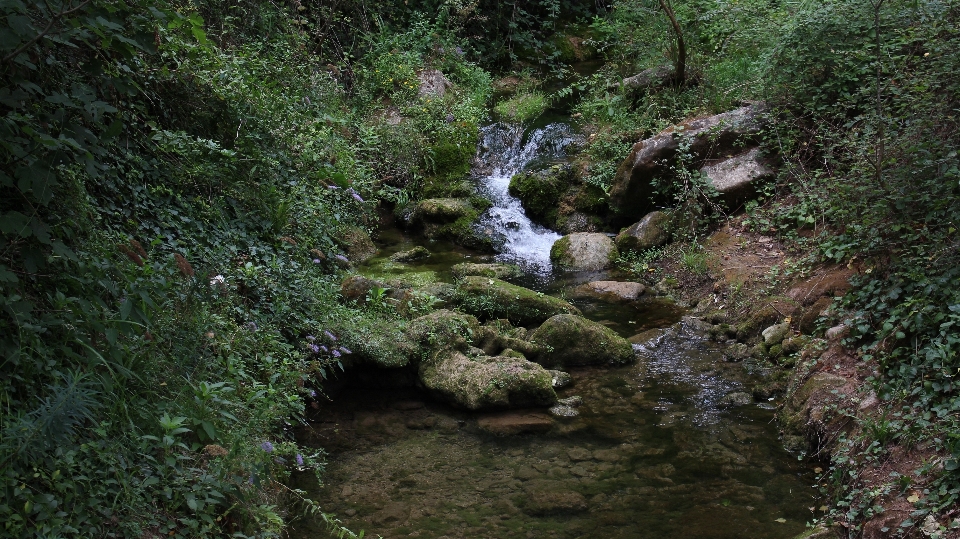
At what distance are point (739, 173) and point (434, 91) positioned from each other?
20.8 feet

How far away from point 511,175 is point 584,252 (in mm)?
2942

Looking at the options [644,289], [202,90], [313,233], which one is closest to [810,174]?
[644,289]

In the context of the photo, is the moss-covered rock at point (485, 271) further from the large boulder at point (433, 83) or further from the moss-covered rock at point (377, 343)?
the large boulder at point (433, 83)

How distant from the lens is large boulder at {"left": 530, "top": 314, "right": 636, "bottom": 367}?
22.7 feet

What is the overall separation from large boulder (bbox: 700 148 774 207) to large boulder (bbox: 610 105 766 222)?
19cm

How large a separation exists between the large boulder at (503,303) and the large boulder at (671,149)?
3.22 meters

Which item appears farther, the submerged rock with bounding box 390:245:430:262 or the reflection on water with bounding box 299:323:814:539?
the submerged rock with bounding box 390:245:430:262

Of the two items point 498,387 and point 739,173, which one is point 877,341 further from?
point 739,173

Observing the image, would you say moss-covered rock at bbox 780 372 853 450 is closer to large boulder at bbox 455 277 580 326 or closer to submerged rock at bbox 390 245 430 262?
large boulder at bbox 455 277 580 326

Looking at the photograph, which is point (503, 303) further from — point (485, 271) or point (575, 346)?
point (485, 271)

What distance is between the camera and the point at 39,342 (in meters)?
3.06

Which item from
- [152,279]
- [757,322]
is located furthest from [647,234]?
[152,279]

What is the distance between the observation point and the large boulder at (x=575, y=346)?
691 centimetres

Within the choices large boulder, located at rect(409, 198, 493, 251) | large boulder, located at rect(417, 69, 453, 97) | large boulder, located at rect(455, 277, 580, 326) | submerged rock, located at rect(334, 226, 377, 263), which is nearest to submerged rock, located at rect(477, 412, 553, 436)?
large boulder, located at rect(455, 277, 580, 326)
